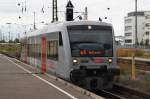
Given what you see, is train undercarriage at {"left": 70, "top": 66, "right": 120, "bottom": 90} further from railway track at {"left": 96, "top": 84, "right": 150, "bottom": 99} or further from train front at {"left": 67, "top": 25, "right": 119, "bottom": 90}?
railway track at {"left": 96, "top": 84, "right": 150, "bottom": 99}

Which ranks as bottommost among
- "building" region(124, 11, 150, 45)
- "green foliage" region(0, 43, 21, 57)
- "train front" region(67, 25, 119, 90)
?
"green foliage" region(0, 43, 21, 57)

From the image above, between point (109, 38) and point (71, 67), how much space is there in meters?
2.28

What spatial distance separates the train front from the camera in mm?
19672

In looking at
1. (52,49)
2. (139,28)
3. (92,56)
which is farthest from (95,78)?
(139,28)

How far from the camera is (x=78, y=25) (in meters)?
20.8

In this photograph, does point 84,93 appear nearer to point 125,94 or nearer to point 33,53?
point 125,94

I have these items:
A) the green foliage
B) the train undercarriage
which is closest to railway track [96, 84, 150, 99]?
the train undercarriage

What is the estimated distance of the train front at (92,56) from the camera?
19672 mm

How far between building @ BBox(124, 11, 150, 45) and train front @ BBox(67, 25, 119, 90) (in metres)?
133

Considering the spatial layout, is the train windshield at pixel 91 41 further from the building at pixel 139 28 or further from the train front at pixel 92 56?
the building at pixel 139 28

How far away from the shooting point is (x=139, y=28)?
545 feet

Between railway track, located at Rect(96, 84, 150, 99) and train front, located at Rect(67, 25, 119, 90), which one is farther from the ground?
train front, located at Rect(67, 25, 119, 90)

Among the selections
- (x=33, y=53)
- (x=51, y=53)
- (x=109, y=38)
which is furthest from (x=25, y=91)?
(x=33, y=53)

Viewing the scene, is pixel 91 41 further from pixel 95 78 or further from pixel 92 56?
pixel 95 78
